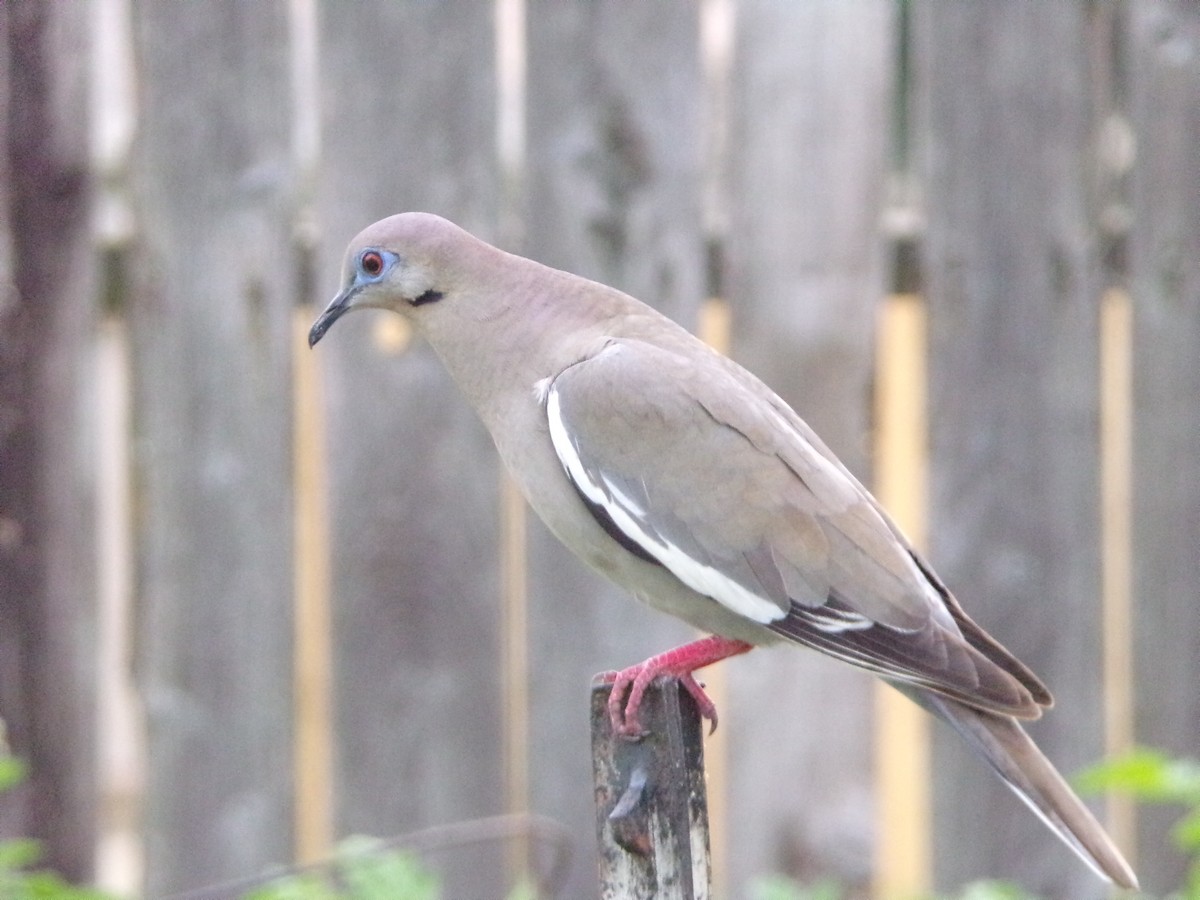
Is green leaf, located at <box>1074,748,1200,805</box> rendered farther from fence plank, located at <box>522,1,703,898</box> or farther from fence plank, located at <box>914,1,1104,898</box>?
fence plank, located at <box>522,1,703,898</box>

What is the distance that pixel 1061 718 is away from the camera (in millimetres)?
3816

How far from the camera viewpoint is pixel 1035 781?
274cm

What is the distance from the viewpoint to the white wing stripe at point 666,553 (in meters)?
2.77

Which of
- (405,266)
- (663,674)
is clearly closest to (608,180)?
(405,266)

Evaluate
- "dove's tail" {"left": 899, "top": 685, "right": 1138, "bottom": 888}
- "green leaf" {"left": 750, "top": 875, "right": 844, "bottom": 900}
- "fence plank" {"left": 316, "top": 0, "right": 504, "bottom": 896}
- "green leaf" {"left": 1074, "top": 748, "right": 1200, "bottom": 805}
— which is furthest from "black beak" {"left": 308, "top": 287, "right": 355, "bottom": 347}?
"green leaf" {"left": 1074, "top": 748, "right": 1200, "bottom": 805}

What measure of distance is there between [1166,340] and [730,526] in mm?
1432

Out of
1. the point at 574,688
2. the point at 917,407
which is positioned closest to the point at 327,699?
the point at 574,688

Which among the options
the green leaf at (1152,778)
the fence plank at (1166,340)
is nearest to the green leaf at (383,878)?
the green leaf at (1152,778)

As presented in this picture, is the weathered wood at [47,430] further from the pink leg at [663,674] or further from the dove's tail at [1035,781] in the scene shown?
the dove's tail at [1035,781]

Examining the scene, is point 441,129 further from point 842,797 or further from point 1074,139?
point 842,797

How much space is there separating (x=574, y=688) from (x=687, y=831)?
148 cm

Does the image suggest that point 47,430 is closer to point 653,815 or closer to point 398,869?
point 398,869

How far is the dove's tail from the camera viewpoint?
267 centimetres

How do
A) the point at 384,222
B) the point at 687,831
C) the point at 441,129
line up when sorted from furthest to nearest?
the point at 441,129 → the point at 384,222 → the point at 687,831
